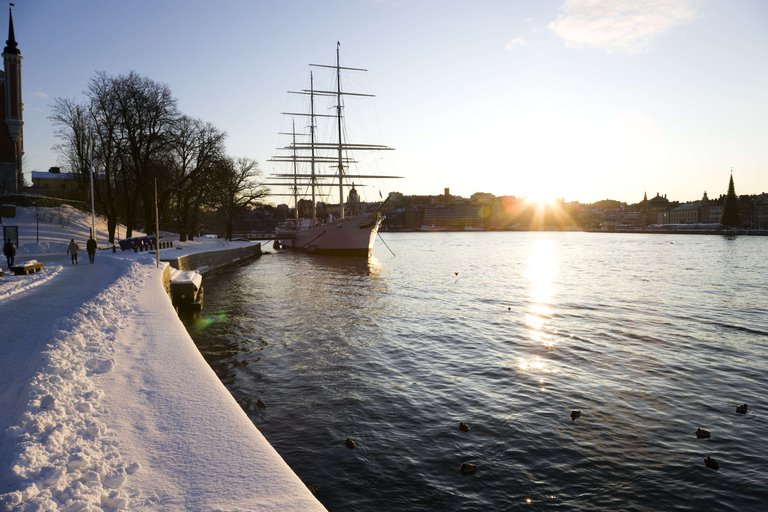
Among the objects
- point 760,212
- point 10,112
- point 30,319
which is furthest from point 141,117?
point 760,212

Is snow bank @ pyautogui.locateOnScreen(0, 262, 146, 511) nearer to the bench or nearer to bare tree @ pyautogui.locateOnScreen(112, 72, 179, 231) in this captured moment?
the bench

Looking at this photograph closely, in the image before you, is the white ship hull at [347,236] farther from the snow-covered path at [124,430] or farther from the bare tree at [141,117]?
the snow-covered path at [124,430]

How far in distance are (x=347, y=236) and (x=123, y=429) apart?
57.4 m

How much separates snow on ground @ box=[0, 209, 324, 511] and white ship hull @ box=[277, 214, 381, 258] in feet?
166

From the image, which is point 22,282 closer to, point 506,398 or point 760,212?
point 506,398

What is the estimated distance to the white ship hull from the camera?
6181cm

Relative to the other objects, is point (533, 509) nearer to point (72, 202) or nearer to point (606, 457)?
point (606, 457)

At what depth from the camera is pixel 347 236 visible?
63250 mm

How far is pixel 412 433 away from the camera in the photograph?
9.22 metres

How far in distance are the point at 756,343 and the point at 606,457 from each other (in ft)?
39.3

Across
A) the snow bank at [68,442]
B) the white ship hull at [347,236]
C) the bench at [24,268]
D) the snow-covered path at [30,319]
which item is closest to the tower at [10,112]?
the white ship hull at [347,236]

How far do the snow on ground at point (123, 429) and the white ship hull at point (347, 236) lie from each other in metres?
50.7

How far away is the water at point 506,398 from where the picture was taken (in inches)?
292

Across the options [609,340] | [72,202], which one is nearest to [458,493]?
[609,340]
